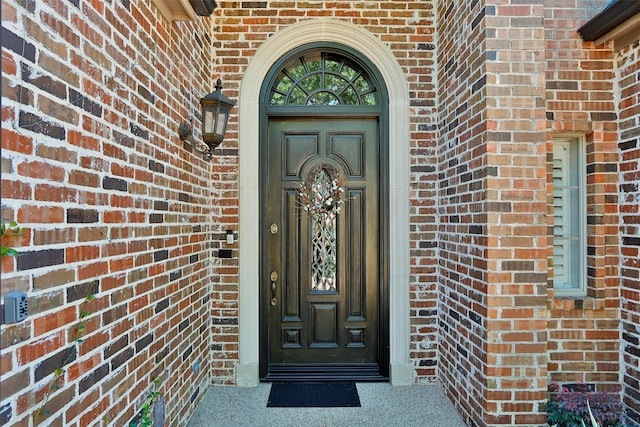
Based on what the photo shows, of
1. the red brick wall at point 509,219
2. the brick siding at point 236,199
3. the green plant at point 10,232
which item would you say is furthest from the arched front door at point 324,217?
the green plant at point 10,232

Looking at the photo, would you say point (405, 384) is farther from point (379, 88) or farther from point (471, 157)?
point (379, 88)

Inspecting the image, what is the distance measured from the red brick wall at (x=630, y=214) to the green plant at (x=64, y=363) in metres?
3.32

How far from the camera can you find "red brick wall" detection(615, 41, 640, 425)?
2648 millimetres

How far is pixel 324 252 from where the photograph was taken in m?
3.47

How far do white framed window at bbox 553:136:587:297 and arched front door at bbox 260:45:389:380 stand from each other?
1.35 meters

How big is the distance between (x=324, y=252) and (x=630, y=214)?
231cm

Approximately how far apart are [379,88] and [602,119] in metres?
1.71

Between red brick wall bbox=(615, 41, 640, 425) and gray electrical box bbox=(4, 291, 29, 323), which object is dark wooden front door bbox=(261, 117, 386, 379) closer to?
red brick wall bbox=(615, 41, 640, 425)

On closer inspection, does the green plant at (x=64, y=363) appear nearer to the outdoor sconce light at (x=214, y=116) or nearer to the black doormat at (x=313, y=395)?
the outdoor sconce light at (x=214, y=116)

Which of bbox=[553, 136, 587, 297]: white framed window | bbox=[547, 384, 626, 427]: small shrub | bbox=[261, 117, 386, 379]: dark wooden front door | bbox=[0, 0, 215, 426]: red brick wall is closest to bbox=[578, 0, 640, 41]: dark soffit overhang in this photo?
bbox=[553, 136, 587, 297]: white framed window

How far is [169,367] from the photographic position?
2420 millimetres

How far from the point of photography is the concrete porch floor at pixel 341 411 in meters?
2.72

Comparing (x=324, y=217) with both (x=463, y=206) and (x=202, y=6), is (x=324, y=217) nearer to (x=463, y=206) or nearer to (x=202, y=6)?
(x=463, y=206)

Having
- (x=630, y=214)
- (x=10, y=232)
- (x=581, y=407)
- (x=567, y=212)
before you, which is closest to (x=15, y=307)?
(x=10, y=232)
